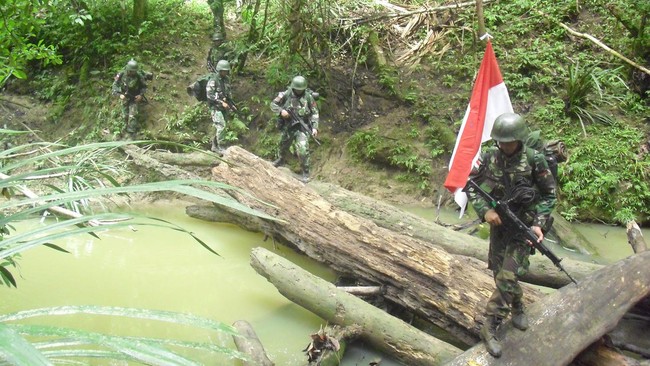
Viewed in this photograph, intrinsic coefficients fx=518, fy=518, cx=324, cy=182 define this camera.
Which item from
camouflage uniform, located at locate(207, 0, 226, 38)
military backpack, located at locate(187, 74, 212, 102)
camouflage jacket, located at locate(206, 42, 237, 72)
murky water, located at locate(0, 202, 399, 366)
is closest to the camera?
murky water, located at locate(0, 202, 399, 366)

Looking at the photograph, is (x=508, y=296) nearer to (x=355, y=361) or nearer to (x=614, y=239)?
(x=355, y=361)

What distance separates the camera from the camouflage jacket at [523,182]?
3684mm

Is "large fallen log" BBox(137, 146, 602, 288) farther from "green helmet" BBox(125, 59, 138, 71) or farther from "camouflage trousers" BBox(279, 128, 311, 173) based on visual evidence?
"green helmet" BBox(125, 59, 138, 71)

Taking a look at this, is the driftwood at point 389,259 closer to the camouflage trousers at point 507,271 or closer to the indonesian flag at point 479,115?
the camouflage trousers at point 507,271

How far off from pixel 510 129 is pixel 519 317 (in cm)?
140

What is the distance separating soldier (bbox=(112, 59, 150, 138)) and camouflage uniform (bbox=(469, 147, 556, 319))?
781cm

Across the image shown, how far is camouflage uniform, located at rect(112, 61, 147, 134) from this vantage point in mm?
9750

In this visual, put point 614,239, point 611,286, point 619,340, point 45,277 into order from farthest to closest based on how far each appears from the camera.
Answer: point 614,239
point 45,277
point 619,340
point 611,286

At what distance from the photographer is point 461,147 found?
5.14 m

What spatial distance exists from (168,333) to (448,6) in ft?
30.1

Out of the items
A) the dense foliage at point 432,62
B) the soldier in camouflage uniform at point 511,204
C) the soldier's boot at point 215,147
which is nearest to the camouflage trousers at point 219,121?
the soldier's boot at point 215,147

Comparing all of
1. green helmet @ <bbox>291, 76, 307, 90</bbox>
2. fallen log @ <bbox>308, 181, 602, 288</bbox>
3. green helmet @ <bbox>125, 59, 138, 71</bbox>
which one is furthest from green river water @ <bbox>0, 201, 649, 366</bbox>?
green helmet @ <bbox>125, 59, 138, 71</bbox>

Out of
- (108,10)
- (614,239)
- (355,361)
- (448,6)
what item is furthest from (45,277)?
(448,6)

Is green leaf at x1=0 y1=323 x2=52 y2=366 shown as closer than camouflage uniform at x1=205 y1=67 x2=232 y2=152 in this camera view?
Yes
